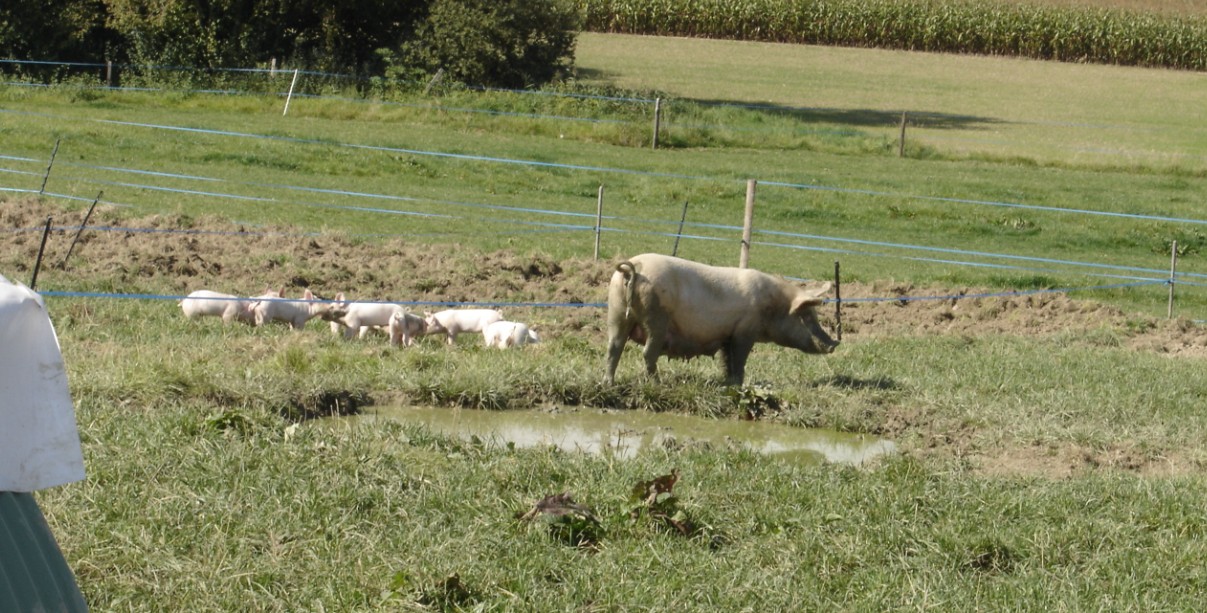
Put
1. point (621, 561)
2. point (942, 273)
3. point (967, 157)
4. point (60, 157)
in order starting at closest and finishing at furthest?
point (621, 561), point (942, 273), point (60, 157), point (967, 157)

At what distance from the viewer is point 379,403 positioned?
30.8 feet

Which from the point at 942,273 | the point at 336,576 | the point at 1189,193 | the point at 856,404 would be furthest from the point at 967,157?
the point at 336,576

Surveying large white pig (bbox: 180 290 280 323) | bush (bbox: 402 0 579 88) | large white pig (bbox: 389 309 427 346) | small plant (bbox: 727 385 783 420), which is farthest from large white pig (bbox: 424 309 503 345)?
bush (bbox: 402 0 579 88)

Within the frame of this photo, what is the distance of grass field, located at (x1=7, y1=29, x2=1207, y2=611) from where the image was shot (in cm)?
588

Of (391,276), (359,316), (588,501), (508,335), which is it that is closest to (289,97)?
(391,276)

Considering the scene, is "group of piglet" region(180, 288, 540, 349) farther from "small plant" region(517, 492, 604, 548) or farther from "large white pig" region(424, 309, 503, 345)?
"small plant" region(517, 492, 604, 548)

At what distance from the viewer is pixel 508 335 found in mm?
12617

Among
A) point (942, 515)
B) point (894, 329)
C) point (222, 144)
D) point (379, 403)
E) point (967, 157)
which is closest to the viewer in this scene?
point (942, 515)

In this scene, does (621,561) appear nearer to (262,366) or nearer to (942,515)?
(942,515)

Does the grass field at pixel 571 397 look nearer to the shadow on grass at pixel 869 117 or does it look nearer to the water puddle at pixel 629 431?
the water puddle at pixel 629 431

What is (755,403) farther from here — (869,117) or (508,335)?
(869,117)

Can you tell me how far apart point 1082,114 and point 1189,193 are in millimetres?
17529

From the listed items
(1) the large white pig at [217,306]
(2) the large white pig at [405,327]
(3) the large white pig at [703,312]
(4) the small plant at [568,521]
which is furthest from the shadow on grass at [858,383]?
(1) the large white pig at [217,306]

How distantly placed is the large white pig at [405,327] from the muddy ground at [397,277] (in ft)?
3.95
